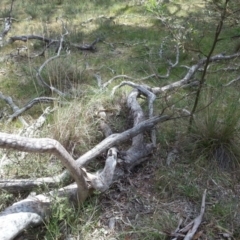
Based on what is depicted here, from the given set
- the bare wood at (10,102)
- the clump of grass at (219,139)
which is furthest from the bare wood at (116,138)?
the bare wood at (10,102)

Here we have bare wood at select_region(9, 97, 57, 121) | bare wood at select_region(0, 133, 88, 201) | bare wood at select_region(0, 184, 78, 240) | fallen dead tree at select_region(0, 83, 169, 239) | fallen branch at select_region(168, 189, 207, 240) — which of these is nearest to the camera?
bare wood at select_region(0, 133, 88, 201)

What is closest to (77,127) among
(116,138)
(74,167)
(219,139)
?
(116,138)

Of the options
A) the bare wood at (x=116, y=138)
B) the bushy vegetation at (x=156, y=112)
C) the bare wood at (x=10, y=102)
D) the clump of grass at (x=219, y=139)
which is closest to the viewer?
the bushy vegetation at (x=156, y=112)

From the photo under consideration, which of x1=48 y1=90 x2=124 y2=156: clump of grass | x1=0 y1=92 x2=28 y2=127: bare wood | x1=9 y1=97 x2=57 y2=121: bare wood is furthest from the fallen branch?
x1=0 y1=92 x2=28 y2=127: bare wood

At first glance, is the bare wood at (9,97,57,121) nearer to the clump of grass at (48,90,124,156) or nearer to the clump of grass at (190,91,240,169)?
the clump of grass at (48,90,124,156)

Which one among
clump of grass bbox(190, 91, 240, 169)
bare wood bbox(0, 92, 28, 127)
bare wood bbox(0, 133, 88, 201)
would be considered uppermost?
bare wood bbox(0, 133, 88, 201)

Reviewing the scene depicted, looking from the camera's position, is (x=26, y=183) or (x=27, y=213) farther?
(x=26, y=183)

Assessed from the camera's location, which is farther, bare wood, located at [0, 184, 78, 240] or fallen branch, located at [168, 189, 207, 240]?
fallen branch, located at [168, 189, 207, 240]

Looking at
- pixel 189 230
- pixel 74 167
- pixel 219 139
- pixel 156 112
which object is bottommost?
pixel 156 112

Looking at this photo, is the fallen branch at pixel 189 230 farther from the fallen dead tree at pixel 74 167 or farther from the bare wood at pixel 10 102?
the bare wood at pixel 10 102

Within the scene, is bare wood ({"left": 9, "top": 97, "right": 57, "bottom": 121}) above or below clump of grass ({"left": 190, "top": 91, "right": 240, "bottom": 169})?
below

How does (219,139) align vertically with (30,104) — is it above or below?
above

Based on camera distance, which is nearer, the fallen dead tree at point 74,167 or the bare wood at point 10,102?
the fallen dead tree at point 74,167

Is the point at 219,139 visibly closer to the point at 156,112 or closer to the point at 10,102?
the point at 156,112
